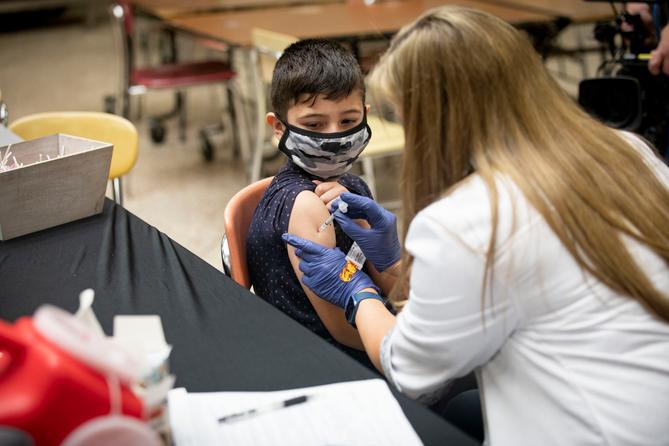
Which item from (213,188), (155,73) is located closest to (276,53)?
(213,188)

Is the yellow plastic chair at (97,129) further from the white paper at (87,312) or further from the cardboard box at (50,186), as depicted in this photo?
the white paper at (87,312)

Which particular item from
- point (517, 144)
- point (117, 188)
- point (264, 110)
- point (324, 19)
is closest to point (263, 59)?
point (264, 110)

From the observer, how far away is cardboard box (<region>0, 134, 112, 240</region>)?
4.66 feet

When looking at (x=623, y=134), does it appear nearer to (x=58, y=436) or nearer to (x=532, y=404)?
(x=532, y=404)

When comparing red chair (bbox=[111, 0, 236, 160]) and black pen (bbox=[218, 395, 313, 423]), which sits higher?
black pen (bbox=[218, 395, 313, 423])

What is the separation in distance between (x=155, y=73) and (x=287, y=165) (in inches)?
113

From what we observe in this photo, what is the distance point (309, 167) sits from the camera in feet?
4.86

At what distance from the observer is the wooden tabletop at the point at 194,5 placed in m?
4.43

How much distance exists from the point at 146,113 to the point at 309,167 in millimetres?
4181

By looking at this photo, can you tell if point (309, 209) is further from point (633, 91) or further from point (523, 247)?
point (633, 91)

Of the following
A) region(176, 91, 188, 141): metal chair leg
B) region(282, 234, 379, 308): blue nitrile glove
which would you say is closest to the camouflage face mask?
region(282, 234, 379, 308): blue nitrile glove

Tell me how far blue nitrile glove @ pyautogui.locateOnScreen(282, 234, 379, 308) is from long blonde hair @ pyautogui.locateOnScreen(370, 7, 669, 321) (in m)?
0.31

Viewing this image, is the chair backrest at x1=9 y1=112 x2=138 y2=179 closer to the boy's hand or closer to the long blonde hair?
the boy's hand

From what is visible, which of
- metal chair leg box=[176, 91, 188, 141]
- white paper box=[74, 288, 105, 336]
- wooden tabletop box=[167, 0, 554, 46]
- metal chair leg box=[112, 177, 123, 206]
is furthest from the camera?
metal chair leg box=[176, 91, 188, 141]
